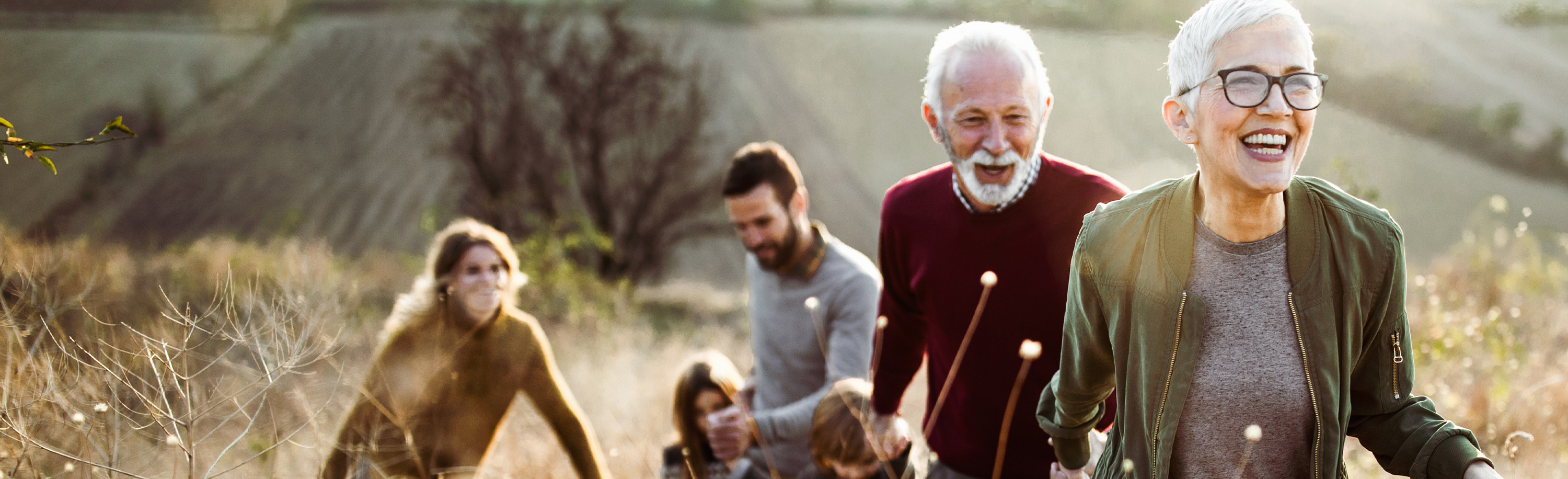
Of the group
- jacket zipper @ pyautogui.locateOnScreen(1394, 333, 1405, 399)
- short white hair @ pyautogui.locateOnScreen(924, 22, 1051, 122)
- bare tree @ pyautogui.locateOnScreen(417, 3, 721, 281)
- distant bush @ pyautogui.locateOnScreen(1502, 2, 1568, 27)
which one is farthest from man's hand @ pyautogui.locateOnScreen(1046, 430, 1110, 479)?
distant bush @ pyautogui.locateOnScreen(1502, 2, 1568, 27)

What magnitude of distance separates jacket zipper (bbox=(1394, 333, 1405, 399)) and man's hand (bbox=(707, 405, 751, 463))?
7.21 ft

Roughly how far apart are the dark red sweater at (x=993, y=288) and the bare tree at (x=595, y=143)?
41.1ft

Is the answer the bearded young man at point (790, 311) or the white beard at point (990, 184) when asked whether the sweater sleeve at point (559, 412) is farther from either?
the white beard at point (990, 184)

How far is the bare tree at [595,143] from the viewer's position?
15.6m

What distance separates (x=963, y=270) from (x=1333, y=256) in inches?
47.4

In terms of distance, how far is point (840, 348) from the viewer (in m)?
3.38

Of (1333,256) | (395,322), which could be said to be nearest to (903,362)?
(1333,256)

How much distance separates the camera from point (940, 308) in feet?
8.94

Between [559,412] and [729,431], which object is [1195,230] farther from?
[559,412]

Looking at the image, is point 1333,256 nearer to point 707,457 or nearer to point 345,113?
point 707,457

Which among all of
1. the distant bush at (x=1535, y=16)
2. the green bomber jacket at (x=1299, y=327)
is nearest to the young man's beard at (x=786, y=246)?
the green bomber jacket at (x=1299, y=327)

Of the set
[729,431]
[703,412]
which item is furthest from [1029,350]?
[703,412]

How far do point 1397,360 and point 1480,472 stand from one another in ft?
0.72

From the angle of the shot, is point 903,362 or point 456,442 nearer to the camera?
point 903,362
